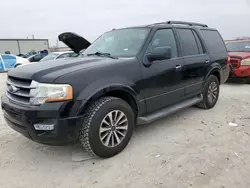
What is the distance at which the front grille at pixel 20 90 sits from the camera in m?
2.77

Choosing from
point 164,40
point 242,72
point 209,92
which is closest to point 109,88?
point 164,40

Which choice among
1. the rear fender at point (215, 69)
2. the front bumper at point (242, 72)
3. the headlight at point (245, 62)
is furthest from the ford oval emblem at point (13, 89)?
the headlight at point (245, 62)

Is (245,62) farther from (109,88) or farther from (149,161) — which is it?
(109,88)

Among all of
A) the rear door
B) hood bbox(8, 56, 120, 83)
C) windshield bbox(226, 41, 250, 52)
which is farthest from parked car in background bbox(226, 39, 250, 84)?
hood bbox(8, 56, 120, 83)

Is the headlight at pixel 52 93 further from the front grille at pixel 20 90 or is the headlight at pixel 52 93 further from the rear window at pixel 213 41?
the rear window at pixel 213 41

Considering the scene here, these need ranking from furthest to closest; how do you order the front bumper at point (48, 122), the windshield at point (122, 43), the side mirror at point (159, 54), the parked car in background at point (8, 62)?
the parked car in background at point (8, 62), the windshield at point (122, 43), the side mirror at point (159, 54), the front bumper at point (48, 122)

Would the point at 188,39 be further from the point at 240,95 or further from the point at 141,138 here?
the point at 240,95

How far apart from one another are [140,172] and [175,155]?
658 mm

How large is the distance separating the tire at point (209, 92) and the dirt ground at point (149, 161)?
2.79ft

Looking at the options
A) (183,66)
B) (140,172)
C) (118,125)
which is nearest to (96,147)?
(118,125)

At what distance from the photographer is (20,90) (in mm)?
2938

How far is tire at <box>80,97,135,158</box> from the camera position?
2.86 metres

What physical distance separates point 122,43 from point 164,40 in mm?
752

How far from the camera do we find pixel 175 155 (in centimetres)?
321
